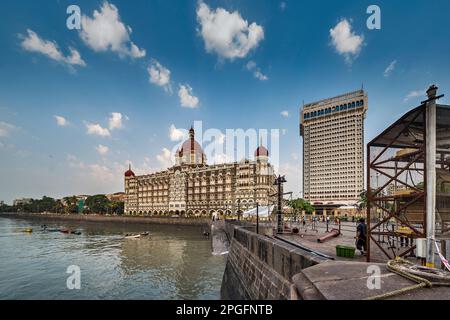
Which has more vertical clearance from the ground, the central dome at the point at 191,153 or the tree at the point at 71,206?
the central dome at the point at 191,153

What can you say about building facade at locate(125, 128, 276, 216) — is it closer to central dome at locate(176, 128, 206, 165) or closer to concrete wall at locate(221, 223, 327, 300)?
central dome at locate(176, 128, 206, 165)

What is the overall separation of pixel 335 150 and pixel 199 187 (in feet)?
225

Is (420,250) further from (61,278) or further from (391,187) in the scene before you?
(61,278)

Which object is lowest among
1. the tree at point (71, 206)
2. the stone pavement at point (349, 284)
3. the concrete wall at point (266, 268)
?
the tree at point (71, 206)

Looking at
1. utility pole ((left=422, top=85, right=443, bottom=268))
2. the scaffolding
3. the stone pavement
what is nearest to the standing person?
the scaffolding

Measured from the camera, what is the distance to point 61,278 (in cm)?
2098

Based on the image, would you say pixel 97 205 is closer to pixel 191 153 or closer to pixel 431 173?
pixel 191 153

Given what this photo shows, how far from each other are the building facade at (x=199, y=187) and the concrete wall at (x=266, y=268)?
56174 mm

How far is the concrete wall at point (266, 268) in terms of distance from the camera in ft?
23.9

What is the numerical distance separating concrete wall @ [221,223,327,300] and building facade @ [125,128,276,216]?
5617 cm

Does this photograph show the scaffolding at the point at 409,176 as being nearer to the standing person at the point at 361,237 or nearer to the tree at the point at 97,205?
the standing person at the point at 361,237

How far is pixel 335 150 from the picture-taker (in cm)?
11969

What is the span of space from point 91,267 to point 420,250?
88.4 ft

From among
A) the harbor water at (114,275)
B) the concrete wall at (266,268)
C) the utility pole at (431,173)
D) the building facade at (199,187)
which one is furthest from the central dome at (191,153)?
the utility pole at (431,173)
